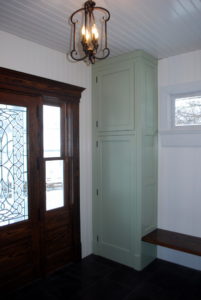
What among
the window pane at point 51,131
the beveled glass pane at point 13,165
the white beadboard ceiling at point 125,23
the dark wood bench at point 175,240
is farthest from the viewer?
the window pane at point 51,131

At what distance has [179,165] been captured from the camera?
316 centimetres

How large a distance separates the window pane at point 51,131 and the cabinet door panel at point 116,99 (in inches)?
24.8

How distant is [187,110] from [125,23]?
1.40 meters

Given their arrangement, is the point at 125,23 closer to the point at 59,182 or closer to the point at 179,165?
the point at 179,165

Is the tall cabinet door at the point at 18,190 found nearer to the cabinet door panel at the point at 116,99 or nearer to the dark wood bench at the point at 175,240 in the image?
the cabinet door panel at the point at 116,99

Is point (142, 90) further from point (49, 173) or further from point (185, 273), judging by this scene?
point (185, 273)

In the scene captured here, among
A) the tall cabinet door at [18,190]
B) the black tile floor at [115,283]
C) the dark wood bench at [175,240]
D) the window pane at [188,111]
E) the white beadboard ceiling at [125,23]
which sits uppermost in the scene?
the white beadboard ceiling at [125,23]

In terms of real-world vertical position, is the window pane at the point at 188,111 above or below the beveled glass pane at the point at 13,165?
above

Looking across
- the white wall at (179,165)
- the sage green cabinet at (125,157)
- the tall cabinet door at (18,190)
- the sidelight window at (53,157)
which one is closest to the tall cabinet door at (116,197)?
the sage green cabinet at (125,157)

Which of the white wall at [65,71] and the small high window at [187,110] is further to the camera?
the small high window at [187,110]

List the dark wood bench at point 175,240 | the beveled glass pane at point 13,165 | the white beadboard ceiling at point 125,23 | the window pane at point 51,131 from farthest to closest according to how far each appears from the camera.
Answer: the window pane at point 51,131 < the dark wood bench at point 175,240 < the beveled glass pane at point 13,165 < the white beadboard ceiling at point 125,23

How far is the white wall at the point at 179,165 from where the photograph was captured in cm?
303

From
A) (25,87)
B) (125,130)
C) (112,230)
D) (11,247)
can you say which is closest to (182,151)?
(125,130)

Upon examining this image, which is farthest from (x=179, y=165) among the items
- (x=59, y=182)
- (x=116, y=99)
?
(x=59, y=182)
